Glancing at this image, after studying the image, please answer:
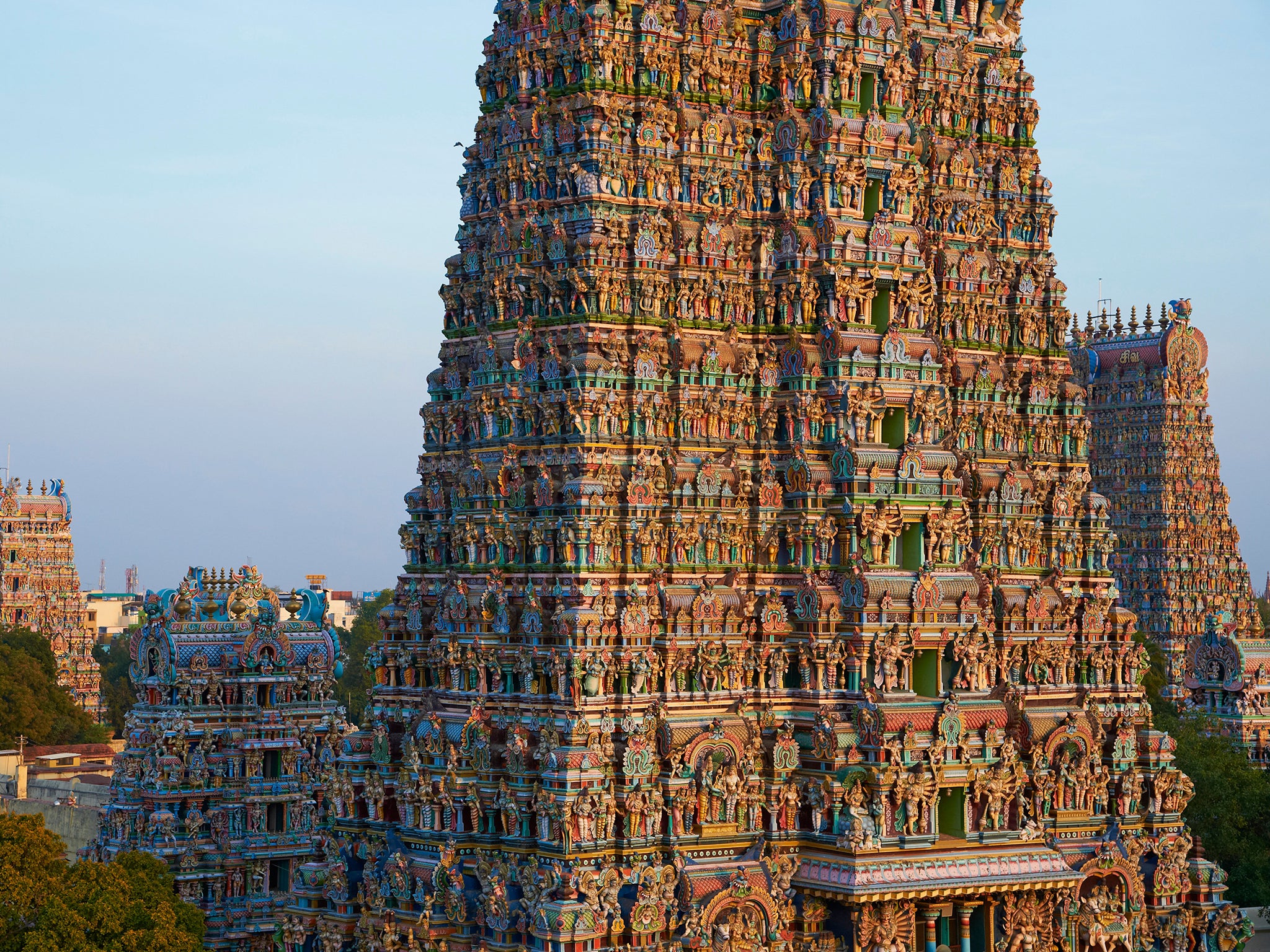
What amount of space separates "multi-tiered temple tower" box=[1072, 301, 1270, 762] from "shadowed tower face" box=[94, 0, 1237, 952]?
40977mm

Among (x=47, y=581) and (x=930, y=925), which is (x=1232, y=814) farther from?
(x=47, y=581)

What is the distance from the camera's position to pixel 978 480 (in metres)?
38.0

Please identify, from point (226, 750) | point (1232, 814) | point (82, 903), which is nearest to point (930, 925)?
point (82, 903)

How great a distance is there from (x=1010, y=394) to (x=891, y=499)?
17.9 feet

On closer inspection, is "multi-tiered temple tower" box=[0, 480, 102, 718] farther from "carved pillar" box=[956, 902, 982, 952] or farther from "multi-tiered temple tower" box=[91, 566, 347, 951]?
"carved pillar" box=[956, 902, 982, 952]

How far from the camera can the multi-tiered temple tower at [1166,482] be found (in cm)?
7875

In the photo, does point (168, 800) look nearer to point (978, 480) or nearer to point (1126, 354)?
point (978, 480)

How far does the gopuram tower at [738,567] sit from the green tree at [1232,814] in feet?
43.1

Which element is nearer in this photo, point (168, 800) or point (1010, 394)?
point (1010, 394)

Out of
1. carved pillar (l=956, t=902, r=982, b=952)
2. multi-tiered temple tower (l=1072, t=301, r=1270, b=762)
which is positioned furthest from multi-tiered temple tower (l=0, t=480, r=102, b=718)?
carved pillar (l=956, t=902, r=982, b=952)

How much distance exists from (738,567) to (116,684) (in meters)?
80.2

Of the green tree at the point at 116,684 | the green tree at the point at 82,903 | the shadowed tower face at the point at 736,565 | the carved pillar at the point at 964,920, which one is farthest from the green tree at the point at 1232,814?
the green tree at the point at 116,684

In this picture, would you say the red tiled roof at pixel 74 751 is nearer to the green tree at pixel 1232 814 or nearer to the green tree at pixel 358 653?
the green tree at pixel 358 653

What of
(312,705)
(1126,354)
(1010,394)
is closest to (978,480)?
(1010,394)
